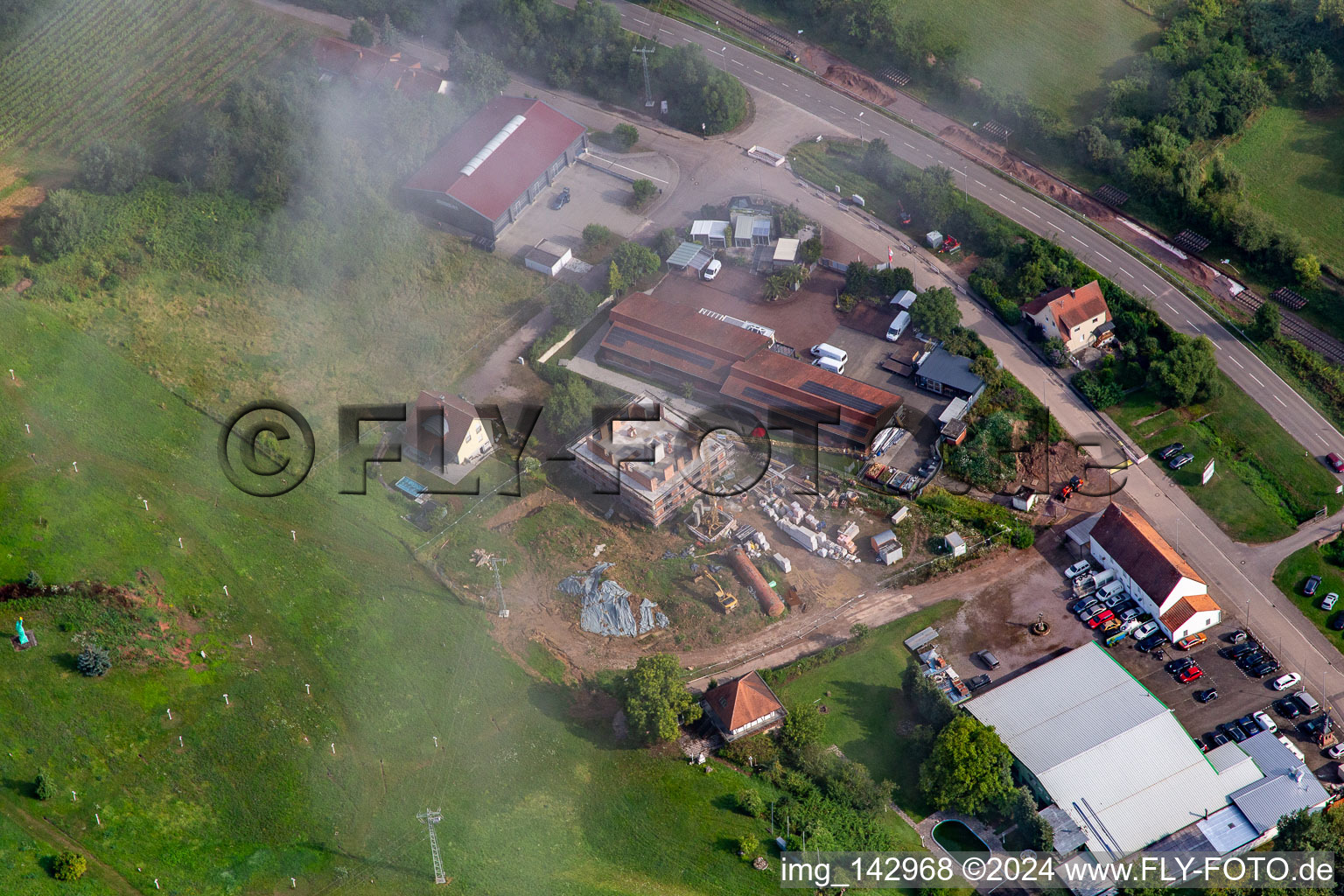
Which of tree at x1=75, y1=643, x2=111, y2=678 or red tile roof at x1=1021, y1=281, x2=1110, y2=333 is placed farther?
red tile roof at x1=1021, y1=281, x2=1110, y2=333

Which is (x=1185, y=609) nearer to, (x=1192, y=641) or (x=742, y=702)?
(x=1192, y=641)

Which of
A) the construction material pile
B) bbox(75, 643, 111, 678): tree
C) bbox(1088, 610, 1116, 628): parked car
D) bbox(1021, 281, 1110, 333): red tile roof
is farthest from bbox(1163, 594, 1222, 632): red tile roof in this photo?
bbox(75, 643, 111, 678): tree

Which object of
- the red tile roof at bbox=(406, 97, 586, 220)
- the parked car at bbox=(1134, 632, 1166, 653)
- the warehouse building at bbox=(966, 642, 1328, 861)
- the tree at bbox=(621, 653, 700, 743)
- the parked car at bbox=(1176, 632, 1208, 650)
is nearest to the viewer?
the warehouse building at bbox=(966, 642, 1328, 861)

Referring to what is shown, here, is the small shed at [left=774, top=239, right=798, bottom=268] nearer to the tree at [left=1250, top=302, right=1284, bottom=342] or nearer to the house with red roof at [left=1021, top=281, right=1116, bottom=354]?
the house with red roof at [left=1021, top=281, right=1116, bottom=354]

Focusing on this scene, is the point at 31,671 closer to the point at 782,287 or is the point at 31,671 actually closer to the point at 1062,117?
the point at 782,287

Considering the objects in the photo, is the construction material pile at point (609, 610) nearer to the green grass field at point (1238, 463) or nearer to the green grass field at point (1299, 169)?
the green grass field at point (1238, 463)

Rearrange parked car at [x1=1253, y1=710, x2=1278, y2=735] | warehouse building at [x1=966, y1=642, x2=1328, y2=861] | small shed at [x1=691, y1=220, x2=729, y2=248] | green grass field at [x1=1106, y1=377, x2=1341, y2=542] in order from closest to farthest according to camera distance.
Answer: warehouse building at [x1=966, y1=642, x2=1328, y2=861] < parked car at [x1=1253, y1=710, x2=1278, y2=735] < green grass field at [x1=1106, y1=377, x2=1341, y2=542] < small shed at [x1=691, y1=220, x2=729, y2=248]

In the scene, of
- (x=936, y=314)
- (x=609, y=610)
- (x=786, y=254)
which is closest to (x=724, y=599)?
(x=609, y=610)
